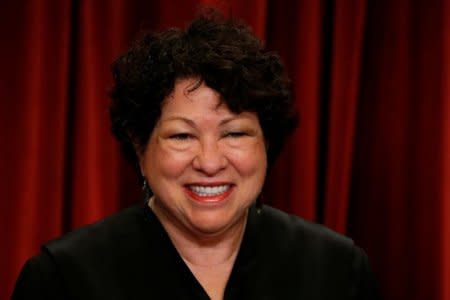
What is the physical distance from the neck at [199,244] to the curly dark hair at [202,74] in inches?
7.1

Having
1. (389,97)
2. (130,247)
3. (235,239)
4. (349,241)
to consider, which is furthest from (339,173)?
(130,247)

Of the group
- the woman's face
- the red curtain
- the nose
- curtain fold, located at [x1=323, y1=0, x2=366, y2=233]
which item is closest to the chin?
the woman's face

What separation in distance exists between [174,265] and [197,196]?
17 cm

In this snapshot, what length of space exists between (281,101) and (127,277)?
493 millimetres

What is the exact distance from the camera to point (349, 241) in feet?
5.55

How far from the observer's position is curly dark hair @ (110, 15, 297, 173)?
56.2 inches

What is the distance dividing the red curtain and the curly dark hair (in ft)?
1.24

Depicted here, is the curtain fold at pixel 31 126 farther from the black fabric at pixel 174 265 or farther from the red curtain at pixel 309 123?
the black fabric at pixel 174 265

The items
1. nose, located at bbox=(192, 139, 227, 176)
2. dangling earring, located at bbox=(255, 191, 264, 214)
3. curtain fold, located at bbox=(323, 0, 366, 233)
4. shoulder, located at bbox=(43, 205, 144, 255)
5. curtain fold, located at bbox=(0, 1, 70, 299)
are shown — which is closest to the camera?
nose, located at bbox=(192, 139, 227, 176)

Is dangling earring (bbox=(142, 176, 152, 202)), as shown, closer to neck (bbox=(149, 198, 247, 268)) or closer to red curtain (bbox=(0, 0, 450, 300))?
neck (bbox=(149, 198, 247, 268))

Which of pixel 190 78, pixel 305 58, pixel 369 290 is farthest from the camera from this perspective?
pixel 305 58

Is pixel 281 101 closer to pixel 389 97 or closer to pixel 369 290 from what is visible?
pixel 369 290

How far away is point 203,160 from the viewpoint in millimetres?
1417

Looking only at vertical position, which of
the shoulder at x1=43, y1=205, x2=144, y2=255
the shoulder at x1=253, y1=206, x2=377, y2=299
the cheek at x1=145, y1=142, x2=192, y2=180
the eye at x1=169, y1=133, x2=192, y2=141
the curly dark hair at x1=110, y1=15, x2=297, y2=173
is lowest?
the shoulder at x1=253, y1=206, x2=377, y2=299
